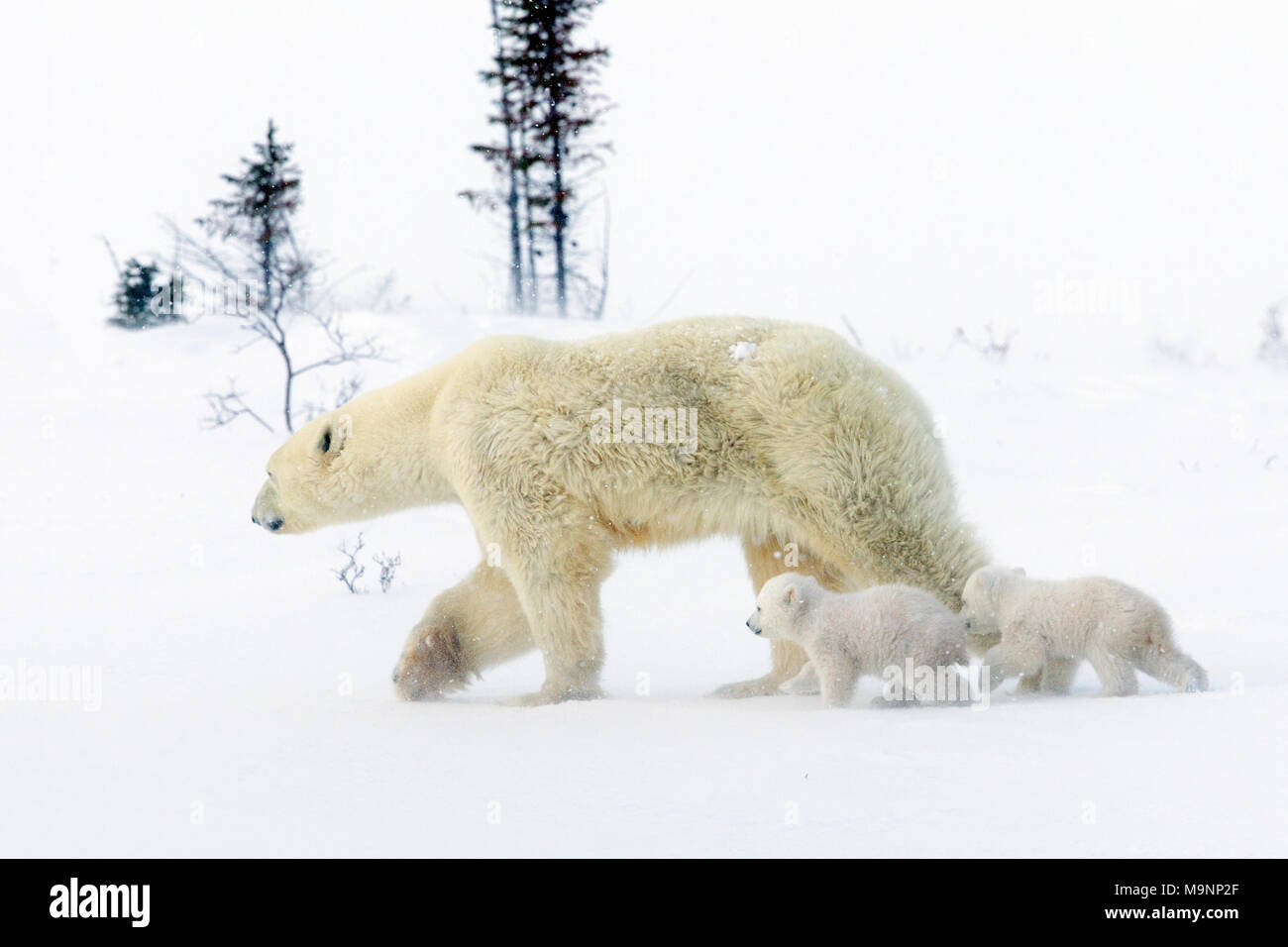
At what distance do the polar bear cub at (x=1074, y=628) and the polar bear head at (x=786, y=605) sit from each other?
63cm

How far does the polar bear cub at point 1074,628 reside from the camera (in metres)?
4.65

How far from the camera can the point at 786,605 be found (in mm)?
4836

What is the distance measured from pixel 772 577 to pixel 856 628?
968mm

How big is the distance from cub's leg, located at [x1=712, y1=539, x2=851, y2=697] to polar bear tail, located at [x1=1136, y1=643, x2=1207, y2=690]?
127 centimetres

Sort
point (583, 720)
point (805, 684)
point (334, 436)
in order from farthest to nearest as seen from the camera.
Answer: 1. point (334, 436)
2. point (805, 684)
3. point (583, 720)

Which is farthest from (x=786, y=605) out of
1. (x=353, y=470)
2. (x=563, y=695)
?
(x=353, y=470)

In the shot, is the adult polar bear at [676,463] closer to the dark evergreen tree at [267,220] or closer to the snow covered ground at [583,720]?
the snow covered ground at [583,720]

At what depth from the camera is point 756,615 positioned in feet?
16.2

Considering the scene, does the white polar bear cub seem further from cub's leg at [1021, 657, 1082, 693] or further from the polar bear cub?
cub's leg at [1021, 657, 1082, 693]

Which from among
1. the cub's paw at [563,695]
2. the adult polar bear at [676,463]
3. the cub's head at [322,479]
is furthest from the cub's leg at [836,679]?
the cub's head at [322,479]

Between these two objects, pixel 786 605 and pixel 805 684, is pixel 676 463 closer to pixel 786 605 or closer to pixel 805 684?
pixel 786 605

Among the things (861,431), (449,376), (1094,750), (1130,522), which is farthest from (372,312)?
(1094,750)

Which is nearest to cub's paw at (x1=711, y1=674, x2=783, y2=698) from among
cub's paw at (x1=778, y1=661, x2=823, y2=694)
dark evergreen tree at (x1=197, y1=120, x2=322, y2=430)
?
cub's paw at (x1=778, y1=661, x2=823, y2=694)

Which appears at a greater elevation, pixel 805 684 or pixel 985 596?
pixel 985 596
